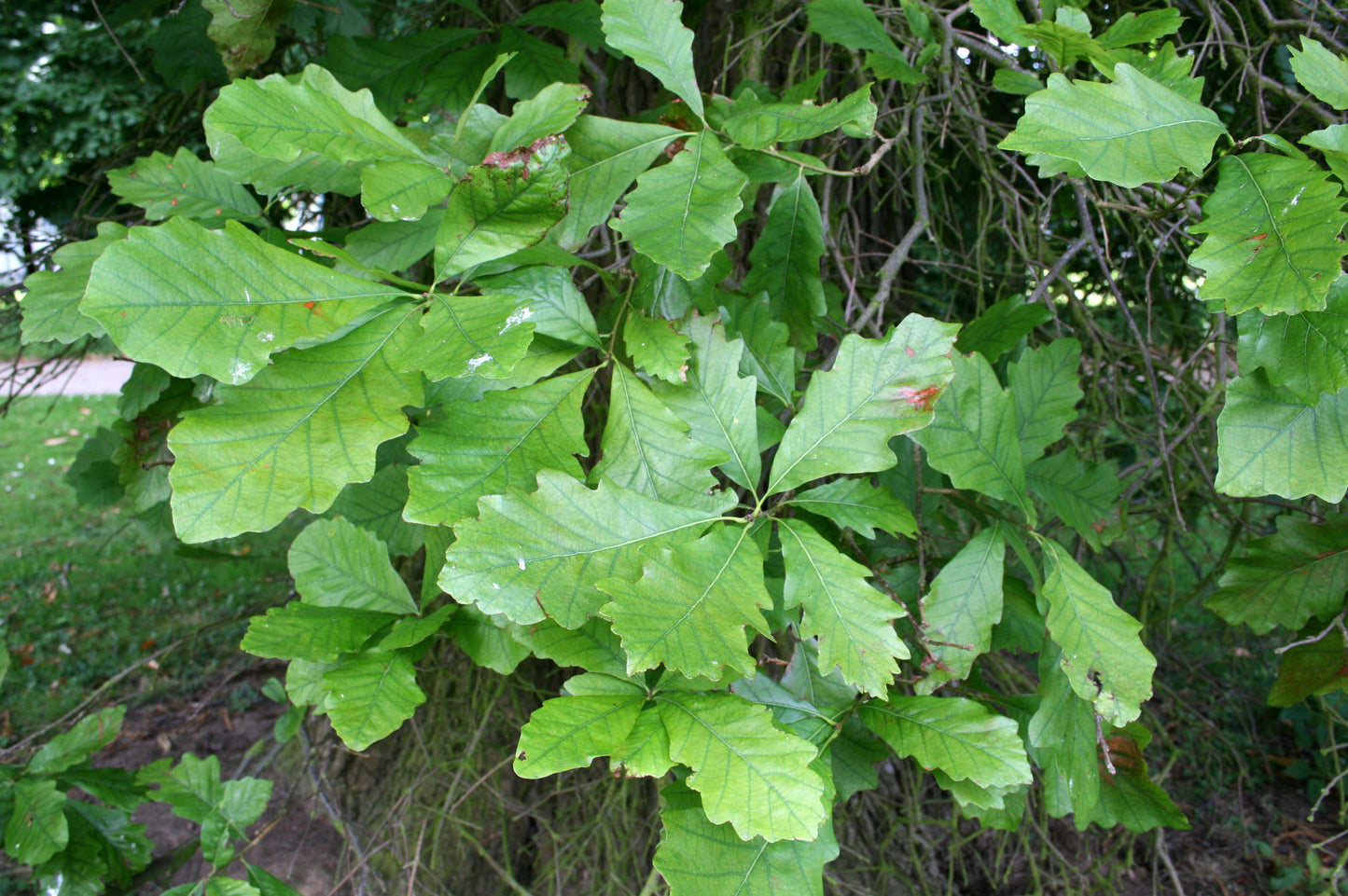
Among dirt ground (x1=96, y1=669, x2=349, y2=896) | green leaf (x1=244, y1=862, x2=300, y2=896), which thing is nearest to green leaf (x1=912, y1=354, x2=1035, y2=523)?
green leaf (x1=244, y1=862, x2=300, y2=896)

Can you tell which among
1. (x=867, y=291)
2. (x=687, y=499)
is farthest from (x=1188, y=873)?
(x=687, y=499)

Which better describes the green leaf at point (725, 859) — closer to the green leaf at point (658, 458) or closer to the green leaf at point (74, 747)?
the green leaf at point (658, 458)

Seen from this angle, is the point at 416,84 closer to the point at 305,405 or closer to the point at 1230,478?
the point at 305,405

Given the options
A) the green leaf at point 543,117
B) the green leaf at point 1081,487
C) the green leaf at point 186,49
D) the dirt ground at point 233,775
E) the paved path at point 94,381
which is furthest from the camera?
the paved path at point 94,381

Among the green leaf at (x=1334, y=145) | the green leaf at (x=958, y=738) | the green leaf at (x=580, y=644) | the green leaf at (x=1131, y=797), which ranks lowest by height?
the green leaf at (x=1131, y=797)

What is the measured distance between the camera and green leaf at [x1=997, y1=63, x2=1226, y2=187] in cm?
77

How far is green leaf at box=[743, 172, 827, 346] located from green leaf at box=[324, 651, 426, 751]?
687 millimetres

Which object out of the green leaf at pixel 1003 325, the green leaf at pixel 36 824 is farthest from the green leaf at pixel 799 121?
the green leaf at pixel 36 824

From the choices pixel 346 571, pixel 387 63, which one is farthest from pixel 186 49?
pixel 346 571

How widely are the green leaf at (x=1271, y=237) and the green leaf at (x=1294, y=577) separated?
53 cm

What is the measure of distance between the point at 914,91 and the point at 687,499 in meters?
1.06

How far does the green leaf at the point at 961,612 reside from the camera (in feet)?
3.06

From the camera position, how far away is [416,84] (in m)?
1.57

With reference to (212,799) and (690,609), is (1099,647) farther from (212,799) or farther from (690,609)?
(212,799)
